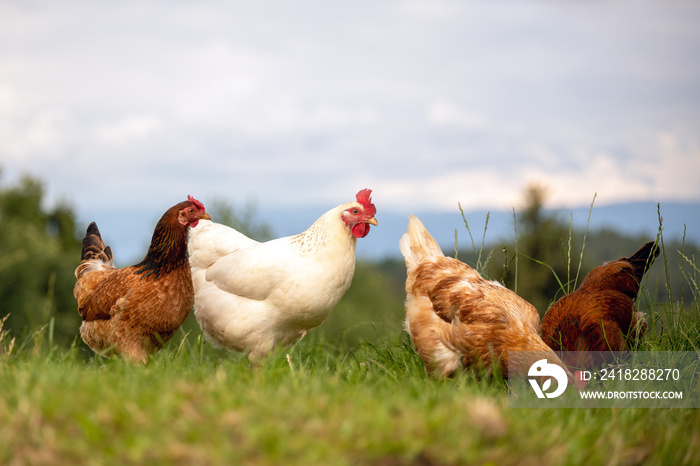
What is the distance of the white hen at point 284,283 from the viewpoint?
5.71m

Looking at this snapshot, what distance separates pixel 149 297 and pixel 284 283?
4.00 feet

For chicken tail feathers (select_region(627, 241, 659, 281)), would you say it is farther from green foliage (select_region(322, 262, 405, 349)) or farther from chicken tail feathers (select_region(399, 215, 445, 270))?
green foliage (select_region(322, 262, 405, 349))

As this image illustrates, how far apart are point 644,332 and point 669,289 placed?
1.60 feet

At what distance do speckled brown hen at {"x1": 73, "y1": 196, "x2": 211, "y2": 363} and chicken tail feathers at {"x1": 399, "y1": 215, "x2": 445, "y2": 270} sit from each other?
82.2 inches

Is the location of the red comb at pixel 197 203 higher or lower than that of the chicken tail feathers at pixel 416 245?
higher

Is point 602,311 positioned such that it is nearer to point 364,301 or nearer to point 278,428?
point 278,428

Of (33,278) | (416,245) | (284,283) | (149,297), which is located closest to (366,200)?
(416,245)

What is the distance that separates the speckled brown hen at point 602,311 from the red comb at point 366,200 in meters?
2.07

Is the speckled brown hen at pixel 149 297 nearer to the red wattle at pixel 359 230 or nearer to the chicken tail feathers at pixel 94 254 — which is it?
the chicken tail feathers at pixel 94 254

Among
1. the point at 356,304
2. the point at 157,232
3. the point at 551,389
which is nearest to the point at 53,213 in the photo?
the point at 356,304

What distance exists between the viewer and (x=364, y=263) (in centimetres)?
4428

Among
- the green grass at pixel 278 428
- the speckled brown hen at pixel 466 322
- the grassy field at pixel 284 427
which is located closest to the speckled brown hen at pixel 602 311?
the speckled brown hen at pixel 466 322

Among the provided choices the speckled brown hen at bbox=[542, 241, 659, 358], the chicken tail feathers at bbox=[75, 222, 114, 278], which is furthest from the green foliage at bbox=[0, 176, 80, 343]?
the speckled brown hen at bbox=[542, 241, 659, 358]

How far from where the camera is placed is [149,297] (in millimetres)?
5539
